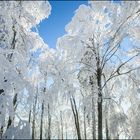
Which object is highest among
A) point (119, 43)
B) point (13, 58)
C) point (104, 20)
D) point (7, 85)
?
point (104, 20)

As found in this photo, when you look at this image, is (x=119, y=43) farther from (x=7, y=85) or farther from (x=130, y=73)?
(x=7, y=85)

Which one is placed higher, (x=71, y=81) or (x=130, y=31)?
(x=130, y=31)

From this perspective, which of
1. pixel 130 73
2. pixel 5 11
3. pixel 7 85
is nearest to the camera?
pixel 7 85

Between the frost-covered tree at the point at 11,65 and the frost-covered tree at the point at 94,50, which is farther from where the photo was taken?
the frost-covered tree at the point at 94,50

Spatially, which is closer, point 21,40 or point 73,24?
point 21,40

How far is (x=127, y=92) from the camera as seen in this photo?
51.8 ft

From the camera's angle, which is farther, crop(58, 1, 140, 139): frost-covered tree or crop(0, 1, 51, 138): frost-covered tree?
crop(58, 1, 140, 139): frost-covered tree

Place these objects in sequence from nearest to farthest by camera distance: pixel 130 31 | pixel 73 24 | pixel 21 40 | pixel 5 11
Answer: pixel 5 11
pixel 21 40
pixel 130 31
pixel 73 24

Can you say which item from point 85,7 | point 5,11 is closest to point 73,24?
point 85,7

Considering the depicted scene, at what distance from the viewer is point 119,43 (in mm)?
13703

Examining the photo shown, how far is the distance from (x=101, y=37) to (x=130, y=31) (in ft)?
6.86

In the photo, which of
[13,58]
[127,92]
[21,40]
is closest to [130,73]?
[127,92]

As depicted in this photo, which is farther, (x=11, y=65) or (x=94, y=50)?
(x=94, y=50)

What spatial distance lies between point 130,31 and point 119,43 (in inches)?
30.9
